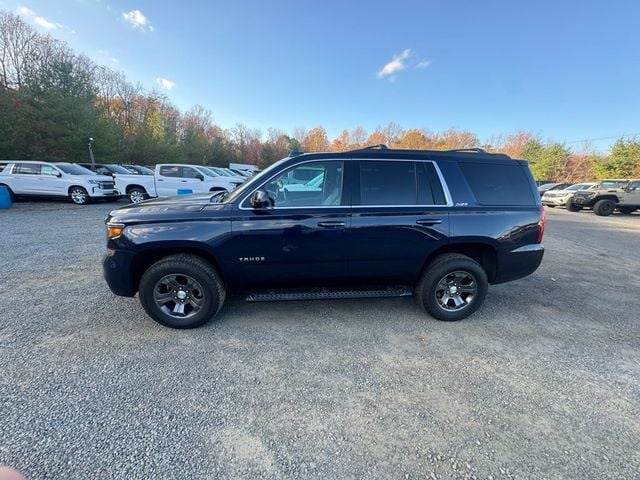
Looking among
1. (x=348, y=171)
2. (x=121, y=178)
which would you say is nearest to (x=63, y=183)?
(x=121, y=178)

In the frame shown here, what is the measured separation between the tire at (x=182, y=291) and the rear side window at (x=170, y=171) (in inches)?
414

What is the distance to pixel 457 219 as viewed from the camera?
128 inches

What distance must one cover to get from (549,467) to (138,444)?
8.24 feet

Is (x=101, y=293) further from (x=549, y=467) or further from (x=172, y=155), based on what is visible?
(x=172, y=155)

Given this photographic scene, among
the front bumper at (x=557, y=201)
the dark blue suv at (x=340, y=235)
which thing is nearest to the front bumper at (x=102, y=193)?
the dark blue suv at (x=340, y=235)

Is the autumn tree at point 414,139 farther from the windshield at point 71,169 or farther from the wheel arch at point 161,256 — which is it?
the wheel arch at point 161,256

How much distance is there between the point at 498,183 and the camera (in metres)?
3.45

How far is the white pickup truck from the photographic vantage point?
11984 mm

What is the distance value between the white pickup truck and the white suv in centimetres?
88

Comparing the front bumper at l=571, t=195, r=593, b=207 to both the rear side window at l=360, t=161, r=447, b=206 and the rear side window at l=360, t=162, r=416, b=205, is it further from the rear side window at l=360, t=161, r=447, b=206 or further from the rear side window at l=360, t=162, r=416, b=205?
the rear side window at l=360, t=162, r=416, b=205

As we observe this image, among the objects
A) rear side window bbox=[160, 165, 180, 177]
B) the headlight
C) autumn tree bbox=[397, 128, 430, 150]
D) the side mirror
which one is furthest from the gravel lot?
autumn tree bbox=[397, 128, 430, 150]

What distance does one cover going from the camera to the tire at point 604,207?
14.7 meters

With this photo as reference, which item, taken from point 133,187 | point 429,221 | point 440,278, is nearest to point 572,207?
point 440,278

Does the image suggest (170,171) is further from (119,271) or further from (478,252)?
(478,252)
